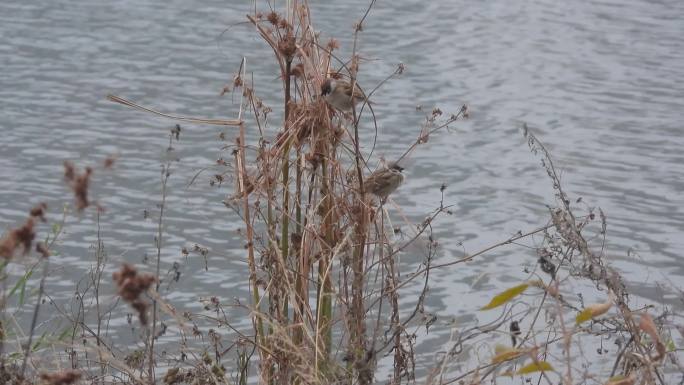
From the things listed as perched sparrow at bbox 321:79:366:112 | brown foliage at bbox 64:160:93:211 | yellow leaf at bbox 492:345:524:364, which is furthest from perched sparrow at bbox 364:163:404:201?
brown foliage at bbox 64:160:93:211

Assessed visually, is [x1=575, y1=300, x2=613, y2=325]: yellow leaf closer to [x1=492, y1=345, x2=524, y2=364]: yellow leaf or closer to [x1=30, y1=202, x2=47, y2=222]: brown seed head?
[x1=492, y1=345, x2=524, y2=364]: yellow leaf

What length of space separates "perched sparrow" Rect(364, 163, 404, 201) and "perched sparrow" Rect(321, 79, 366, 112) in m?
0.30

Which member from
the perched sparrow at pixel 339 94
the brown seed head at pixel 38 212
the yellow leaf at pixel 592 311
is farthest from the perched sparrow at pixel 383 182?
the brown seed head at pixel 38 212

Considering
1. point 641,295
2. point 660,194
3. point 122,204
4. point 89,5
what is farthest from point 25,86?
point 641,295

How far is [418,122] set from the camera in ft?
36.7

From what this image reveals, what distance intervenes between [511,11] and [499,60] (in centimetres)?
387

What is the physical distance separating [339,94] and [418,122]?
7.51 m

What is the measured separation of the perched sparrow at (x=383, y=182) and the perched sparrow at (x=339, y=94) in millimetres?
302

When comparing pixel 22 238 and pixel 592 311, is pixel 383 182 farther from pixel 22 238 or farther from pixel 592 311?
pixel 22 238

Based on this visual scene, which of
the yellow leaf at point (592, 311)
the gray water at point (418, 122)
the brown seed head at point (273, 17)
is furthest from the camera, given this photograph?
the gray water at point (418, 122)

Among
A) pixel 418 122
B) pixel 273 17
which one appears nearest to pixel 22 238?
pixel 273 17

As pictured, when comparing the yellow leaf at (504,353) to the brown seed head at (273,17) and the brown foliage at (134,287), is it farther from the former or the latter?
the brown seed head at (273,17)

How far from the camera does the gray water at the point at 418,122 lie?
25.6 ft

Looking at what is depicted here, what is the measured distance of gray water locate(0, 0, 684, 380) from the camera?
7812mm
